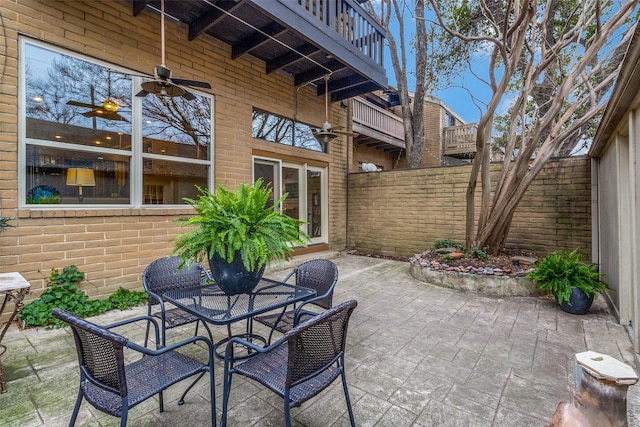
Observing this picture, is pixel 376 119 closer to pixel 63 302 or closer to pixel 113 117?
pixel 113 117

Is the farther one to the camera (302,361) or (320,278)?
(320,278)

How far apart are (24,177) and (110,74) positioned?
160cm

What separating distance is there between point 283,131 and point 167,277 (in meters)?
4.16

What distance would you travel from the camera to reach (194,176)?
4.70 metres

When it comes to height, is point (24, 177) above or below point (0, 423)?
above

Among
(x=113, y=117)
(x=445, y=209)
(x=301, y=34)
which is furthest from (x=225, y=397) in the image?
(x=445, y=209)

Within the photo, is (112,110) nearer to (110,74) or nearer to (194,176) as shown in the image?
(110,74)

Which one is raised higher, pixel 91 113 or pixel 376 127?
pixel 376 127

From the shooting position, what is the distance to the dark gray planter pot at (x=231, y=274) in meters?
2.13

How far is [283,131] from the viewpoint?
20.1ft

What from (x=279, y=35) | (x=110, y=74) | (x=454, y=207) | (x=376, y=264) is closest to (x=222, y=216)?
(x=110, y=74)

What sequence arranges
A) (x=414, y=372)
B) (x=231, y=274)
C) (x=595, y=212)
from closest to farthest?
(x=231, y=274), (x=414, y=372), (x=595, y=212)

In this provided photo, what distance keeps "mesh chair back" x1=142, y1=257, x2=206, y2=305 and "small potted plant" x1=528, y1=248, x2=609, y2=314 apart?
4.08m

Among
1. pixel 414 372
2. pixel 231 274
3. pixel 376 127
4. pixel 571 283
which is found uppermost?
pixel 376 127
